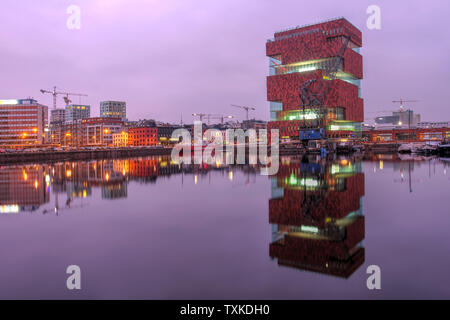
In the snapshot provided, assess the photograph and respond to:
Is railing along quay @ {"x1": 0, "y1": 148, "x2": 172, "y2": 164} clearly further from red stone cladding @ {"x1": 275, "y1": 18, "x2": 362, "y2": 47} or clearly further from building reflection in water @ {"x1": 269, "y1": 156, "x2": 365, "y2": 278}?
red stone cladding @ {"x1": 275, "y1": 18, "x2": 362, "y2": 47}

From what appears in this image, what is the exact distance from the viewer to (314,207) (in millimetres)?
15617

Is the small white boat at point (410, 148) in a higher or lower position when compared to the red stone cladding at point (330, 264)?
higher

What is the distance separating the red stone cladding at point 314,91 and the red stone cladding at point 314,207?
112m

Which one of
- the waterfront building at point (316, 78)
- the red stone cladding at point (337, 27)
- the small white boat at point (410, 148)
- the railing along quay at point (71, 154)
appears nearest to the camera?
the railing along quay at point (71, 154)

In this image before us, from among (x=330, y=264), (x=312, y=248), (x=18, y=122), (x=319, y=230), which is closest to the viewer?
(x=330, y=264)

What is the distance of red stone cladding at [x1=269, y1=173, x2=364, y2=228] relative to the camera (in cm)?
1320

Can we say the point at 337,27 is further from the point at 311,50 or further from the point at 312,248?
the point at 312,248

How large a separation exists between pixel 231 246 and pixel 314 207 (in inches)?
266

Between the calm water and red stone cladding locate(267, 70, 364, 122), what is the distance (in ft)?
374

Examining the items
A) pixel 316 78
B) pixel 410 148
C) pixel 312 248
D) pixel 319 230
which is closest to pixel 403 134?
pixel 316 78

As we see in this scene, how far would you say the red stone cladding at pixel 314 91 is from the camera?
412 feet

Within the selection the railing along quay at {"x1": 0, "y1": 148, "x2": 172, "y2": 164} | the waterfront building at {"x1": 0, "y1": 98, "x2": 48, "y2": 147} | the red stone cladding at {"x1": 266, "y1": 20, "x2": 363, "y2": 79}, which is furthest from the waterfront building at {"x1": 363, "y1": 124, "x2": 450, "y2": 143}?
the waterfront building at {"x1": 0, "y1": 98, "x2": 48, "y2": 147}

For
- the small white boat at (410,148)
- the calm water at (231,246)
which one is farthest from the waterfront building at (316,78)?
the calm water at (231,246)

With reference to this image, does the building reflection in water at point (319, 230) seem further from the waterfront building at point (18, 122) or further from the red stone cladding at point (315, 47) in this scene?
the waterfront building at point (18, 122)
